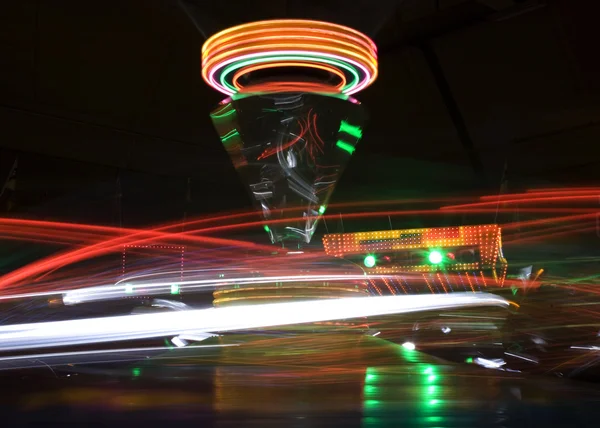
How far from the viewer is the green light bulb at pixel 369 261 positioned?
34.7 ft

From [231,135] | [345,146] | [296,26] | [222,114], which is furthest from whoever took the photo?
[345,146]

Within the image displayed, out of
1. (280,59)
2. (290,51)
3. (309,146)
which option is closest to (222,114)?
(309,146)

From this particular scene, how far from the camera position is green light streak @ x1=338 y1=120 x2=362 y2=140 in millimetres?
8844

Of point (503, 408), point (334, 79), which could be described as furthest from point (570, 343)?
point (334, 79)

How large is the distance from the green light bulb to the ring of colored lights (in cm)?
418

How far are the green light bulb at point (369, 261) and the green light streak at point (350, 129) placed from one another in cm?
246

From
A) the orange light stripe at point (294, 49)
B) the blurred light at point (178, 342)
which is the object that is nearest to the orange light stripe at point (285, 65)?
the orange light stripe at point (294, 49)

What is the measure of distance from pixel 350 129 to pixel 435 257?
292 centimetres

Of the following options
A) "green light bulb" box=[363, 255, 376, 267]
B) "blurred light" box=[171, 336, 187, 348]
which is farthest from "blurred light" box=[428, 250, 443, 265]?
"blurred light" box=[171, 336, 187, 348]

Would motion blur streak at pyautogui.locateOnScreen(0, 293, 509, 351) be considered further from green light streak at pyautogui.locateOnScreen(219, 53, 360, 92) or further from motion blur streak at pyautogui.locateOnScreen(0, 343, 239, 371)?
green light streak at pyautogui.locateOnScreen(219, 53, 360, 92)

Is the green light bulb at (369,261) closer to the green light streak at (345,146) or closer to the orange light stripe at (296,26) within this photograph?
the green light streak at (345,146)

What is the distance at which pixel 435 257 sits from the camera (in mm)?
10281

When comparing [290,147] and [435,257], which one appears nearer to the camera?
[290,147]

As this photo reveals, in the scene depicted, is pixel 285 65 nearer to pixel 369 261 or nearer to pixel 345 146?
pixel 345 146
